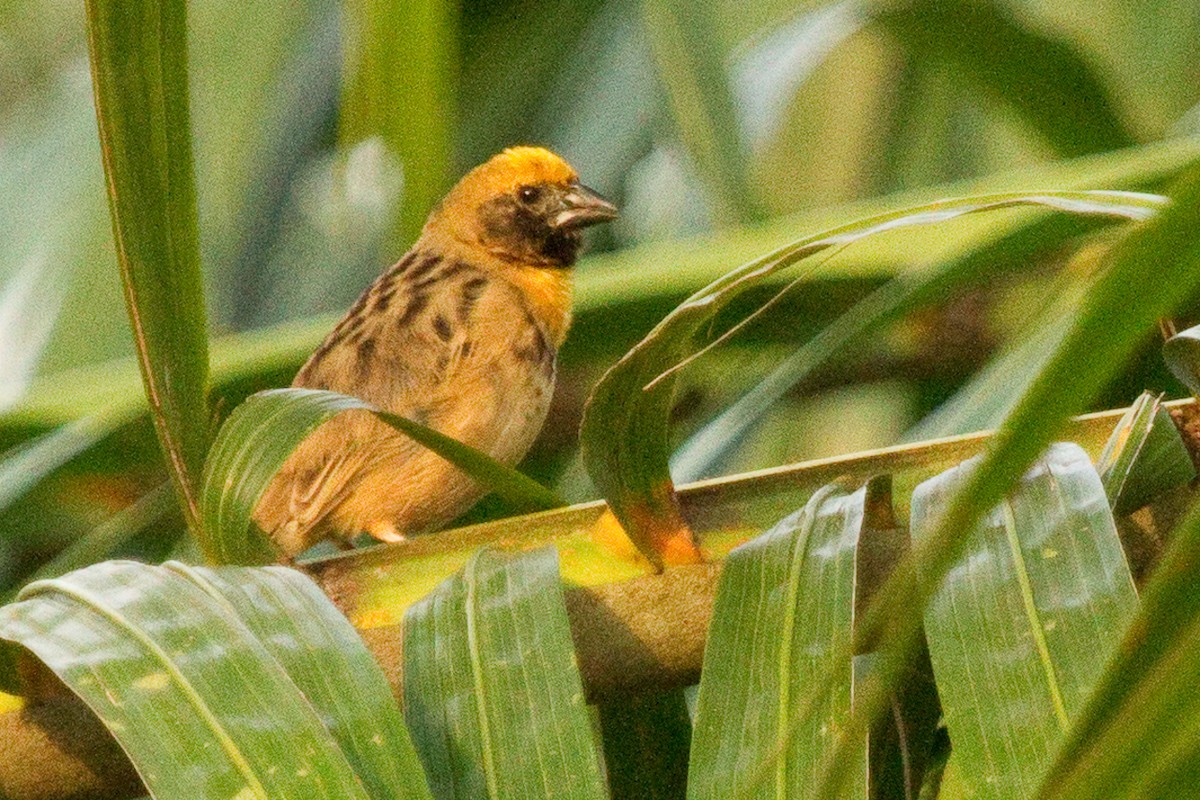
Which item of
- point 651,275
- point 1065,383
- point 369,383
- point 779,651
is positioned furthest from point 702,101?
point 1065,383

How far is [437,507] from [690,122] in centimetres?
82

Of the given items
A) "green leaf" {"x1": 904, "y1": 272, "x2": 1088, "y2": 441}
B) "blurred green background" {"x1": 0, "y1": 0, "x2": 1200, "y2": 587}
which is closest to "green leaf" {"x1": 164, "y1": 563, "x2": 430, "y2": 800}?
"blurred green background" {"x1": 0, "y1": 0, "x2": 1200, "y2": 587}

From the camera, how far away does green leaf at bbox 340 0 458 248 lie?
4.03 ft

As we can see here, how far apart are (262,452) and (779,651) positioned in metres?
0.29

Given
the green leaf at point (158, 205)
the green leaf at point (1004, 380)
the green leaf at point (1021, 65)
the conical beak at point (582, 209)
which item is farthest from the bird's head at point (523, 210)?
the green leaf at point (158, 205)

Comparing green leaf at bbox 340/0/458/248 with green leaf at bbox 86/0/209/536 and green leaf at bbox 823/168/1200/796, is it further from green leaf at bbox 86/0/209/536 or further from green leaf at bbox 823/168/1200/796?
green leaf at bbox 823/168/1200/796

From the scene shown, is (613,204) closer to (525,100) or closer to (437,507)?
(525,100)

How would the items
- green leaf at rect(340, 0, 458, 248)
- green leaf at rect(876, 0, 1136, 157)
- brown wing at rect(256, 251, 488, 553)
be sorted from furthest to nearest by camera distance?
brown wing at rect(256, 251, 488, 553)
green leaf at rect(876, 0, 1136, 157)
green leaf at rect(340, 0, 458, 248)

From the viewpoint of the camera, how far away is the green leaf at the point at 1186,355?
2.68 feet

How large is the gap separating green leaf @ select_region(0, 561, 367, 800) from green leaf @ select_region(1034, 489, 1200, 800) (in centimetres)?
35

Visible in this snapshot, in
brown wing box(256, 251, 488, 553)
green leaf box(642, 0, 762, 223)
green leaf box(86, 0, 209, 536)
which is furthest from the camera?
brown wing box(256, 251, 488, 553)

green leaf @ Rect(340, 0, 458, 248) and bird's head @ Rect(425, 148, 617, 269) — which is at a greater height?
green leaf @ Rect(340, 0, 458, 248)

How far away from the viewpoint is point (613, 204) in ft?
8.26

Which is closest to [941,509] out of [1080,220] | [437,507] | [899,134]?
[1080,220]
